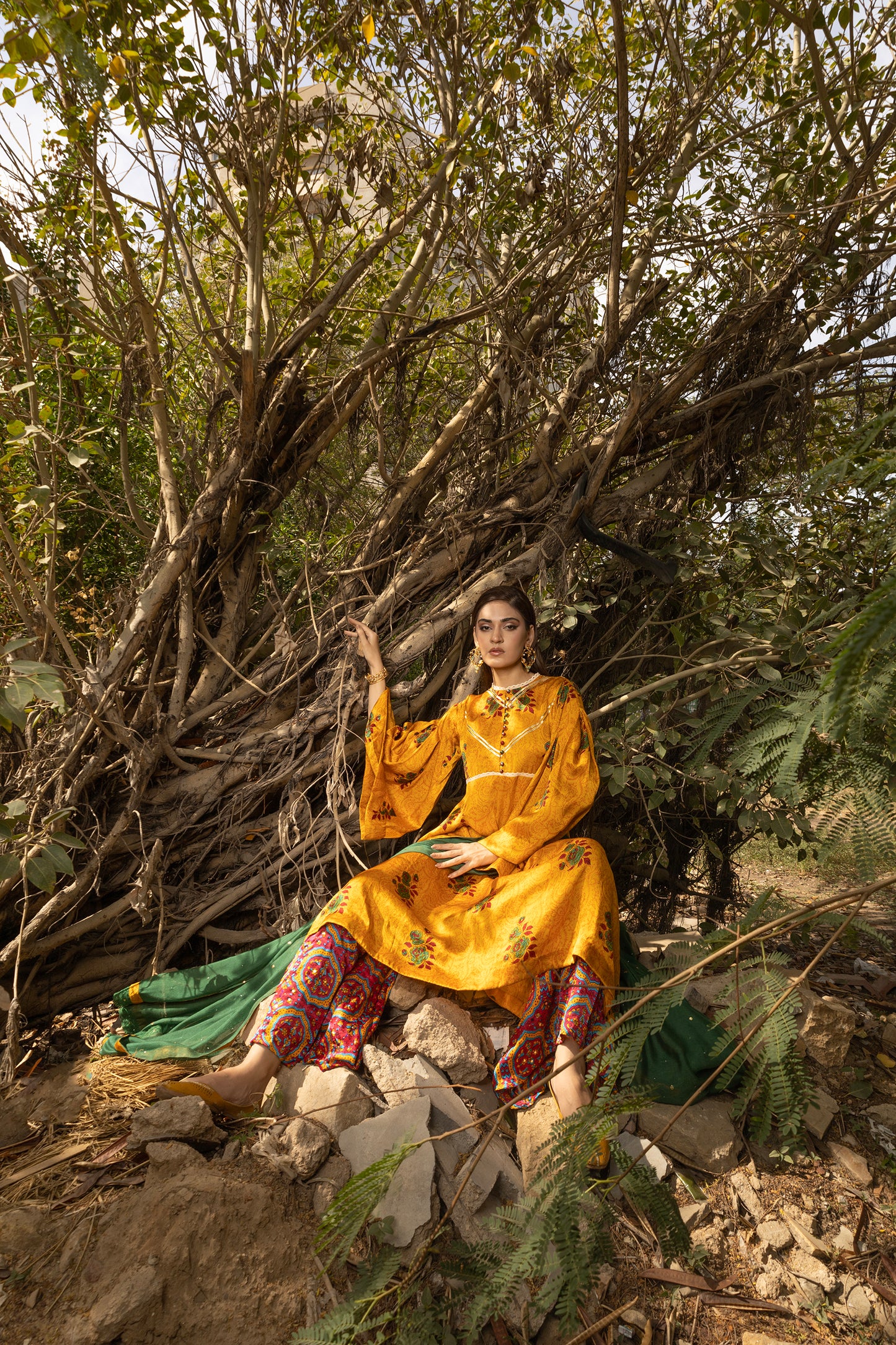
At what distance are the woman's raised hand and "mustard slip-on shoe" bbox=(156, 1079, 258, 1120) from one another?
145cm

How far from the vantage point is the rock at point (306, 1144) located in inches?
78.3

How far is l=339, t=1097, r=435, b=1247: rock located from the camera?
6.09 feet

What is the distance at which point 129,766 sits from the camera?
3.00 m

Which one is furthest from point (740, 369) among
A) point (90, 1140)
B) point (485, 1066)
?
point (90, 1140)

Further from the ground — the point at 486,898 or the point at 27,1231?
the point at 486,898

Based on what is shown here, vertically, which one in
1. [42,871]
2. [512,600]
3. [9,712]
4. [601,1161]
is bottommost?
[601,1161]

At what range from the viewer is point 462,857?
266 cm

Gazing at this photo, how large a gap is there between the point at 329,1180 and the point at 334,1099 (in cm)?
20

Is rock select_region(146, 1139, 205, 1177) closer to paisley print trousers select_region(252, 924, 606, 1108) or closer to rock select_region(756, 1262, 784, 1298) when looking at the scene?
paisley print trousers select_region(252, 924, 606, 1108)

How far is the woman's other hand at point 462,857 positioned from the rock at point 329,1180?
0.89m

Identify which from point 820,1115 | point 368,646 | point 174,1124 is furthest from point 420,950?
point 820,1115

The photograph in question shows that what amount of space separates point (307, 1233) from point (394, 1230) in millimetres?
195

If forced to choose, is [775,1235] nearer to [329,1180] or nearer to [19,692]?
[329,1180]

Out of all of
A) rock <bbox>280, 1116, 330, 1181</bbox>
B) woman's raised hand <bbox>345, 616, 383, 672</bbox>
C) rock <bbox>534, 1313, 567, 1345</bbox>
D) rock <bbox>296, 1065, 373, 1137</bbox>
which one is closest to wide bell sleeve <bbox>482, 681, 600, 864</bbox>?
woman's raised hand <bbox>345, 616, 383, 672</bbox>
